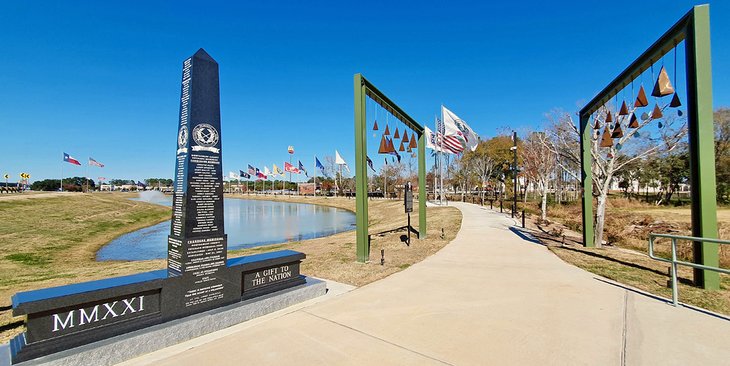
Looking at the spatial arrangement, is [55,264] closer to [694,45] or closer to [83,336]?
[83,336]

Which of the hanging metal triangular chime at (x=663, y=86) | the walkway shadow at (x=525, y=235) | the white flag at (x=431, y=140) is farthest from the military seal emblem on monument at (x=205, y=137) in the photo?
the white flag at (x=431, y=140)

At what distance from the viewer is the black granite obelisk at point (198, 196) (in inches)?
182

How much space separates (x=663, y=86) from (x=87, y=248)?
27.2m

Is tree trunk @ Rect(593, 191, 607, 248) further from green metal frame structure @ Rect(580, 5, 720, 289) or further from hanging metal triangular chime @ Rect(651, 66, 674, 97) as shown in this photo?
hanging metal triangular chime @ Rect(651, 66, 674, 97)

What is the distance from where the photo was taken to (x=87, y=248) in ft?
63.4

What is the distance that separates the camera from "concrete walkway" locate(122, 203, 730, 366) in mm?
3762

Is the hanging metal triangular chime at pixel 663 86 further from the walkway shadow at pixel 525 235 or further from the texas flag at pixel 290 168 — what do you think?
the texas flag at pixel 290 168

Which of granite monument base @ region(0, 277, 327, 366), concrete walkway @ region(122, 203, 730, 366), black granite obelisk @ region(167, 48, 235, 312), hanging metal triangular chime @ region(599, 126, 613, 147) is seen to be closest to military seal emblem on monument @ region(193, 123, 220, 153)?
black granite obelisk @ region(167, 48, 235, 312)

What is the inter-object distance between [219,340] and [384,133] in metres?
8.42

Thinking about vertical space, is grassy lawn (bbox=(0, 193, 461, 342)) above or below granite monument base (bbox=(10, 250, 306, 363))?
below

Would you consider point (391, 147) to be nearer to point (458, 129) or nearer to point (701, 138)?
point (701, 138)

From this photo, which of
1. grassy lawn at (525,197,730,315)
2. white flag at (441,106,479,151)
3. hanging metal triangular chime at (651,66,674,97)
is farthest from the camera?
white flag at (441,106,479,151)

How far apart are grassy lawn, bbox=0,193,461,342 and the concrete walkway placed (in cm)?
188

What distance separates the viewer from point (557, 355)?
3.80 meters
